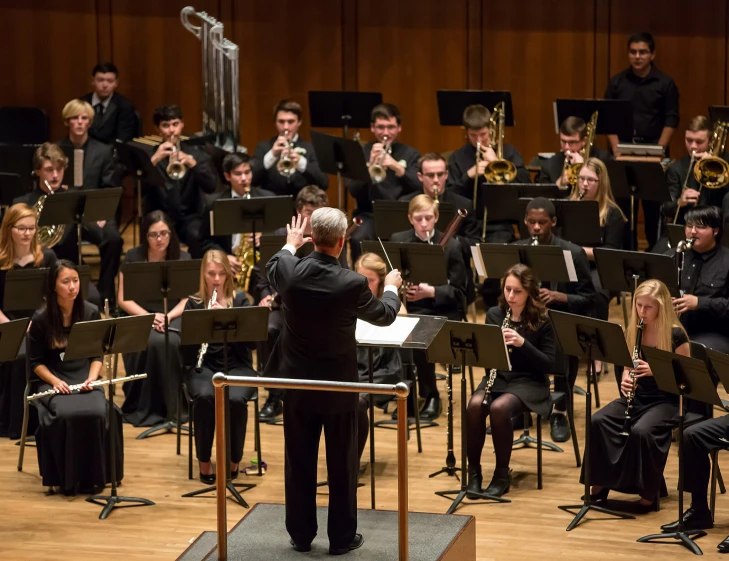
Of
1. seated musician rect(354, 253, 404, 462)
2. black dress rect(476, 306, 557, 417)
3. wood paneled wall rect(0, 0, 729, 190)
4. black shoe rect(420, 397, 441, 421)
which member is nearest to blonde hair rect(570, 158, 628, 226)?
black shoe rect(420, 397, 441, 421)

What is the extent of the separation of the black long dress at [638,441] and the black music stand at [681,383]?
265 millimetres

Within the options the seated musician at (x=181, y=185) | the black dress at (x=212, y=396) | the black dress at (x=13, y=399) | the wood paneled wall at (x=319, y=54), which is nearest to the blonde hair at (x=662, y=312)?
the black dress at (x=212, y=396)

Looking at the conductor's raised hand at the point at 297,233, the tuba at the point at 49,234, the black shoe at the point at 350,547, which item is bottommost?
the black shoe at the point at 350,547

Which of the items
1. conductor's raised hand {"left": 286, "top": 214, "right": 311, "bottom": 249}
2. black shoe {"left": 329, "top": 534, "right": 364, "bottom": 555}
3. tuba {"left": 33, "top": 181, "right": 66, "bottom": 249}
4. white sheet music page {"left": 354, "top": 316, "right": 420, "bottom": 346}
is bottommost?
black shoe {"left": 329, "top": 534, "right": 364, "bottom": 555}

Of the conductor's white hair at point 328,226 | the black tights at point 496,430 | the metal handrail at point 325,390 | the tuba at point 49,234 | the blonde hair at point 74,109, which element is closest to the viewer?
the metal handrail at point 325,390

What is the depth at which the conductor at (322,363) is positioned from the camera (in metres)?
4.48

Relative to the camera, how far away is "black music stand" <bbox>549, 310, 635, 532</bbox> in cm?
553

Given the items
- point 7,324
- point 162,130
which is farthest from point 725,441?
point 162,130

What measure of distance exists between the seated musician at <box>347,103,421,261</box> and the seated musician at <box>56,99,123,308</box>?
1714 millimetres

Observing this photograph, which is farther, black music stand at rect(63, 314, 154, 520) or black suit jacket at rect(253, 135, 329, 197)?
black suit jacket at rect(253, 135, 329, 197)

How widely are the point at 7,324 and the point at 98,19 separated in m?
5.98

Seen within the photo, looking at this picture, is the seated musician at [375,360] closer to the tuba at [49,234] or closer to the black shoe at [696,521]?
the black shoe at [696,521]

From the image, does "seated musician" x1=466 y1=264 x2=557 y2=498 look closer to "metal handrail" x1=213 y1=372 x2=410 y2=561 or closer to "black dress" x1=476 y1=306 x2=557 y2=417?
"black dress" x1=476 y1=306 x2=557 y2=417

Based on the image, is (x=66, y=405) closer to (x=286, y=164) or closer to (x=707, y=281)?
(x=286, y=164)
